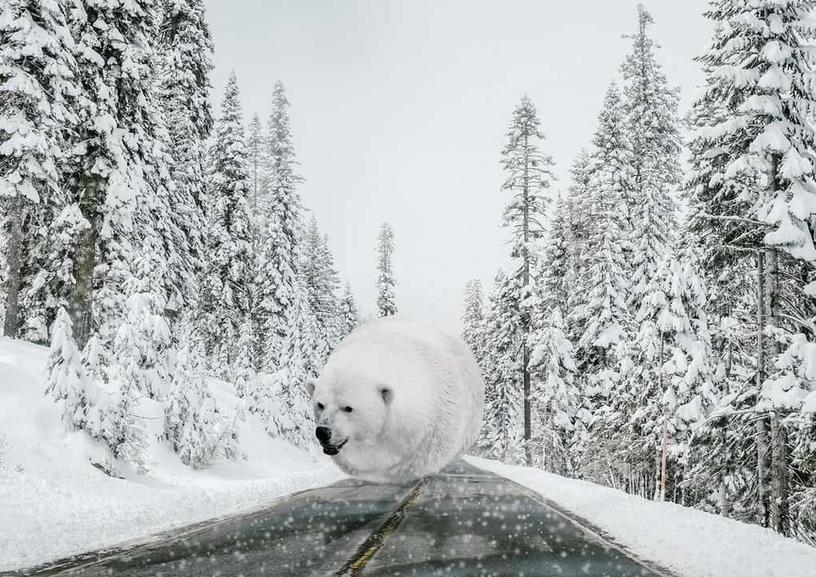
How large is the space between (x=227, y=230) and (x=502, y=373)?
18322 mm

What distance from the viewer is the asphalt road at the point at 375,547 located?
655 centimetres

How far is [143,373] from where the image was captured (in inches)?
738

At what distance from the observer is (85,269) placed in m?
18.1

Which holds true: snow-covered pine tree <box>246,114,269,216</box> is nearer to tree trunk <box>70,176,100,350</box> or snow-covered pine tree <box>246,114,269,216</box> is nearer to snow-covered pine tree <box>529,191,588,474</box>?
snow-covered pine tree <box>529,191,588,474</box>

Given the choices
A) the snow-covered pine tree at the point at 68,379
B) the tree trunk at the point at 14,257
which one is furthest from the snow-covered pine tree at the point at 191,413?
the tree trunk at the point at 14,257

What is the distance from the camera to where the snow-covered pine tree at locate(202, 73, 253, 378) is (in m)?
35.0

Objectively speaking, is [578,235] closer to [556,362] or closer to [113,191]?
[556,362]

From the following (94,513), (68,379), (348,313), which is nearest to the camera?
(94,513)

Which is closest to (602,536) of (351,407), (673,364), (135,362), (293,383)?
(351,407)

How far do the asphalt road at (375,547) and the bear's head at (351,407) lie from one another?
130cm

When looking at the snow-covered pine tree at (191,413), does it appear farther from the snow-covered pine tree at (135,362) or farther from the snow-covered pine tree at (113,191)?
the snow-covered pine tree at (113,191)

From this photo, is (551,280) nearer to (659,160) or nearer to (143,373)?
(659,160)

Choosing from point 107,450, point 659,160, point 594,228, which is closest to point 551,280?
point 594,228

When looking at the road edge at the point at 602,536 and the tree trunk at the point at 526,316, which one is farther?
the tree trunk at the point at 526,316
